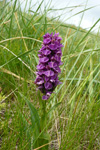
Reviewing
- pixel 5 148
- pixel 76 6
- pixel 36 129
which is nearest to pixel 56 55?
pixel 36 129

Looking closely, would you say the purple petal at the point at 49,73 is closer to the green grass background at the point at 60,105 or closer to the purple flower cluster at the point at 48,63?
the purple flower cluster at the point at 48,63

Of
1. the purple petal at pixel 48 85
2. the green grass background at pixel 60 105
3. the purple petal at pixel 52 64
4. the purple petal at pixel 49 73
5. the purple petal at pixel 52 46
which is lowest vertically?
the green grass background at pixel 60 105

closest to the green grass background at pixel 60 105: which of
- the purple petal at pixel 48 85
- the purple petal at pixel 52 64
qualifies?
the purple petal at pixel 48 85

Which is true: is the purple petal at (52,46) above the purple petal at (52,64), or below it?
above

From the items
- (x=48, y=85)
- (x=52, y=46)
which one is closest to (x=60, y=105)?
(x=48, y=85)

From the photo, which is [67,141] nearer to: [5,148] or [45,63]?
[5,148]

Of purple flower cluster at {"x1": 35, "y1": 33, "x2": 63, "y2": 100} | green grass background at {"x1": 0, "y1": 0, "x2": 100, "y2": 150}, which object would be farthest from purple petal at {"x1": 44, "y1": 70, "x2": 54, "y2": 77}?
green grass background at {"x1": 0, "y1": 0, "x2": 100, "y2": 150}

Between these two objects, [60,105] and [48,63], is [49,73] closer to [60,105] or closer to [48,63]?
[48,63]

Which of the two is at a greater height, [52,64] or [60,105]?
[52,64]
